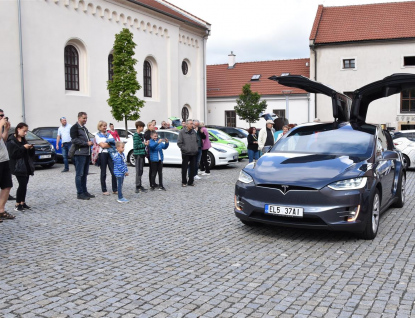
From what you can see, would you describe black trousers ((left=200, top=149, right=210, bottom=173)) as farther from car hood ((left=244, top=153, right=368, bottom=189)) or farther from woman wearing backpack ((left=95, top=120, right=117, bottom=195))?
car hood ((left=244, top=153, right=368, bottom=189))

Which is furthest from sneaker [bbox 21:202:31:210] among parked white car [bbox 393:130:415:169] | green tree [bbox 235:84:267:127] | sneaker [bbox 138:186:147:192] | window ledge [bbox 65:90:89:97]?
green tree [bbox 235:84:267:127]

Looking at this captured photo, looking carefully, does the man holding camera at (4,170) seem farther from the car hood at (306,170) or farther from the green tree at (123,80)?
the green tree at (123,80)

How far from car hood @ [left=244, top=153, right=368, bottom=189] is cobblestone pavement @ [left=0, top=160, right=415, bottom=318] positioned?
0.86m

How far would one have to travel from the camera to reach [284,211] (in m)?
6.36

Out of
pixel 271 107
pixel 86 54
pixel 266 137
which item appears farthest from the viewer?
pixel 271 107

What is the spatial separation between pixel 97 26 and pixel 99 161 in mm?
17940

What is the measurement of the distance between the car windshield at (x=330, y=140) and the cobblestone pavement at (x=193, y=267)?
4.23 ft

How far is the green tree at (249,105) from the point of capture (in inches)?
Result: 1585

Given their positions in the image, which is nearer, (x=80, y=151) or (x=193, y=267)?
(x=193, y=267)

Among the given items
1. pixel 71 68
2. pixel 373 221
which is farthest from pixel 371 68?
pixel 373 221

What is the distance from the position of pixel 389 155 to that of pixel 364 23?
35.7 m

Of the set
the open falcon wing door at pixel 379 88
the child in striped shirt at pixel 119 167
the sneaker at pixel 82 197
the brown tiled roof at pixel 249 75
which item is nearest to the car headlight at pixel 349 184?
the open falcon wing door at pixel 379 88

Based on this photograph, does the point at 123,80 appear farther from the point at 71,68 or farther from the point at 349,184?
the point at 349,184

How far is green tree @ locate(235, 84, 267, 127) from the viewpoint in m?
40.2
